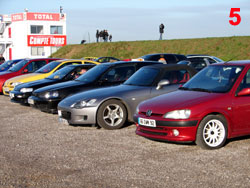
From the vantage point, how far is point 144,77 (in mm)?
9883

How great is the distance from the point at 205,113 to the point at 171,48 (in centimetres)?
4173

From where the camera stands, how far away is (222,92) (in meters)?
7.41

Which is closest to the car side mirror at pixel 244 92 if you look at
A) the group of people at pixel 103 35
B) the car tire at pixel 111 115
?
the car tire at pixel 111 115

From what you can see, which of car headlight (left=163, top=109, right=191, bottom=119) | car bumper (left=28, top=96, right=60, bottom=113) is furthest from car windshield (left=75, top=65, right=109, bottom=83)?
car headlight (left=163, top=109, right=191, bottom=119)

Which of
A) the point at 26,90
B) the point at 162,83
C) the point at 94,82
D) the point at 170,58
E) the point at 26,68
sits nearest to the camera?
the point at 162,83

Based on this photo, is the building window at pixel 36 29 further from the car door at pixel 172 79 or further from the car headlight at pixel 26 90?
the car door at pixel 172 79

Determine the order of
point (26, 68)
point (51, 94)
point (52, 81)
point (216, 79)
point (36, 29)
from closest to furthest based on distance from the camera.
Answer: point (216, 79)
point (51, 94)
point (52, 81)
point (26, 68)
point (36, 29)

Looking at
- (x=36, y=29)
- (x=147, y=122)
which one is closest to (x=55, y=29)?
(x=36, y=29)

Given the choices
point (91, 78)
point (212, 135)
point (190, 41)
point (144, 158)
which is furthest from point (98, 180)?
point (190, 41)

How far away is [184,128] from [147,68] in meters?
3.44

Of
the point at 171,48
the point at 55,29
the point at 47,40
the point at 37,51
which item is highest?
the point at 55,29

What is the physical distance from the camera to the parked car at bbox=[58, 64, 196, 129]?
29.9ft

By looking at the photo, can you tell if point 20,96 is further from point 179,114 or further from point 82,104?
point 179,114

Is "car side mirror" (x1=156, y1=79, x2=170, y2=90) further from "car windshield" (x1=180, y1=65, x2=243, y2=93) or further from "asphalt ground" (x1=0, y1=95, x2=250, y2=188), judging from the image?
"asphalt ground" (x1=0, y1=95, x2=250, y2=188)
